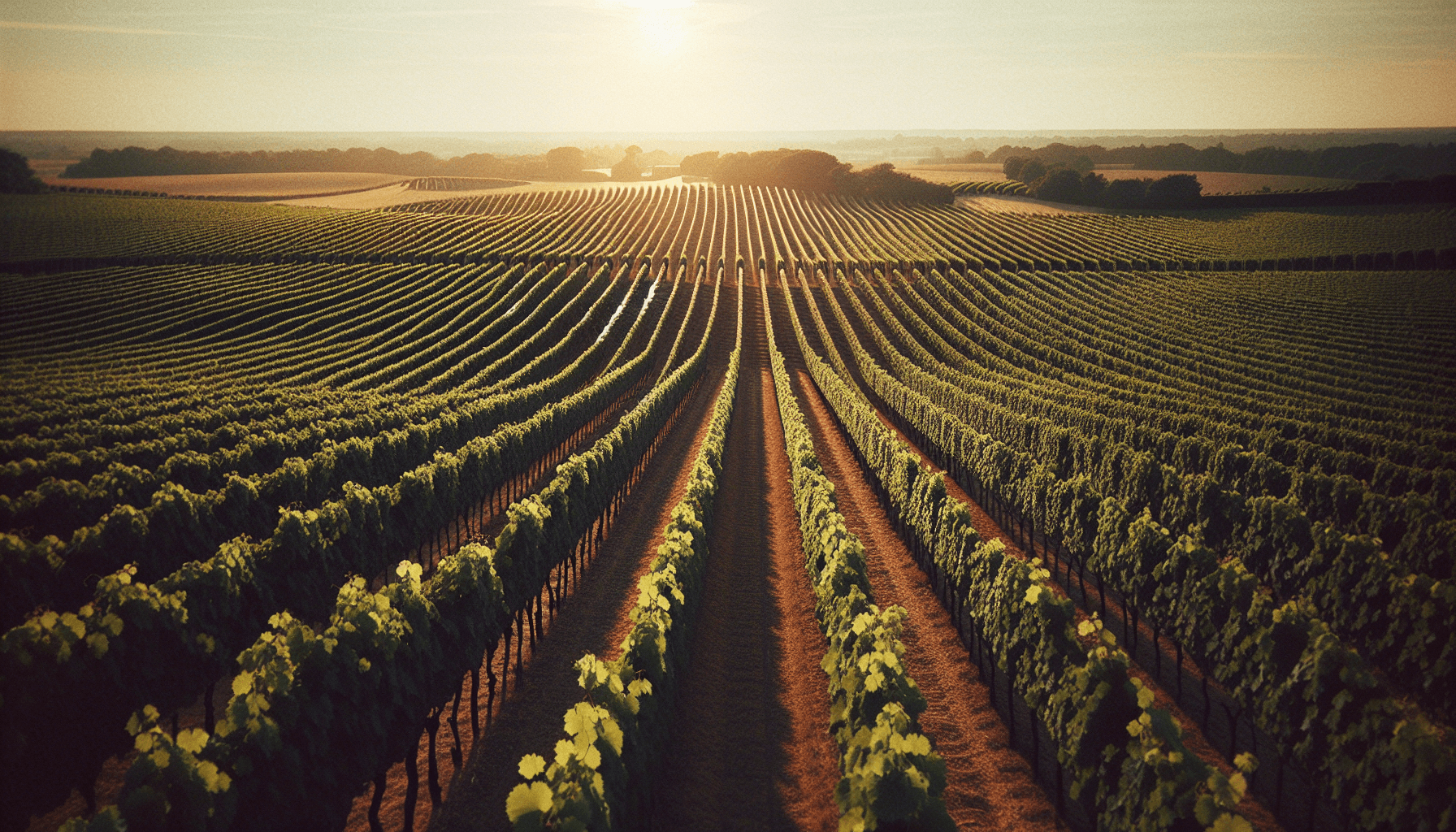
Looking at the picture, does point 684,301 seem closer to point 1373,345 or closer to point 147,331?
point 147,331

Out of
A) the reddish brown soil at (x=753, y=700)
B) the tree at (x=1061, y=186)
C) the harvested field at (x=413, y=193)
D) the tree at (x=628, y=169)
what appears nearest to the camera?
the reddish brown soil at (x=753, y=700)

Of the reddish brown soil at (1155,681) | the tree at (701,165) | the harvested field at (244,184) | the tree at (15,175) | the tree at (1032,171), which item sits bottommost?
the reddish brown soil at (1155,681)

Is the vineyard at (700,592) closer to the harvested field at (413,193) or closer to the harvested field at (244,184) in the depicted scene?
the harvested field at (244,184)

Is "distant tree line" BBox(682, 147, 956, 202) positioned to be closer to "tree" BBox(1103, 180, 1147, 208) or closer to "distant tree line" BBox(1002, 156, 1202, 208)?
"distant tree line" BBox(1002, 156, 1202, 208)

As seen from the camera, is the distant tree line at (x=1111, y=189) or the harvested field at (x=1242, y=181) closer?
the harvested field at (x=1242, y=181)

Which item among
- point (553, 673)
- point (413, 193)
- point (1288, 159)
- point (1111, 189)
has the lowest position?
point (553, 673)

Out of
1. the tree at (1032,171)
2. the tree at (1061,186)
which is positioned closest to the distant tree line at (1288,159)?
the tree at (1032,171)

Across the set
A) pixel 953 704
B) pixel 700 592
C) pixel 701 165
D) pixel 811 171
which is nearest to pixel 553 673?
pixel 700 592

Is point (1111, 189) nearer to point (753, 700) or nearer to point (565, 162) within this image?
point (753, 700)
